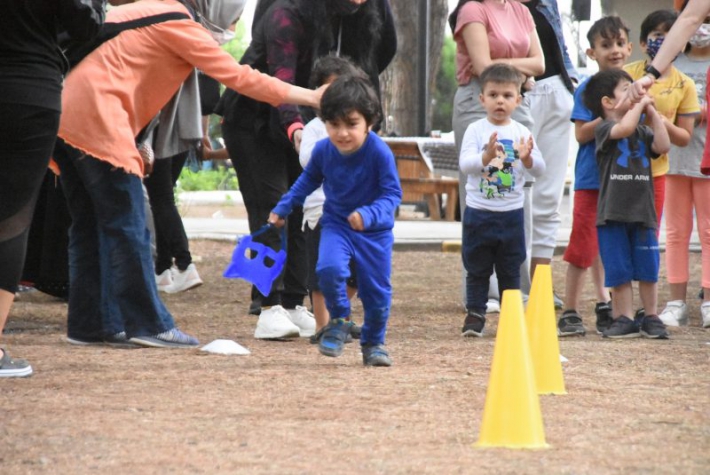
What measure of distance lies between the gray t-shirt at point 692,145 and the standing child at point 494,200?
1.40m

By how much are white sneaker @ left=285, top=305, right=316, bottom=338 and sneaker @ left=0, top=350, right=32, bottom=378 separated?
204 centimetres

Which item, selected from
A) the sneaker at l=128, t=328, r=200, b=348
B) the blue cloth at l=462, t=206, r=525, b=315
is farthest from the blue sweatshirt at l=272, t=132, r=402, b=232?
the blue cloth at l=462, t=206, r=525, b=315

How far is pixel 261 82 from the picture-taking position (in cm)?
621

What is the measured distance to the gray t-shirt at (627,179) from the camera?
703 cm

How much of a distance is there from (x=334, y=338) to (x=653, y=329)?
213 cm

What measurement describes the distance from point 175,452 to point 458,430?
3.16 ft

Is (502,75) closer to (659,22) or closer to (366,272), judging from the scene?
(659,22)

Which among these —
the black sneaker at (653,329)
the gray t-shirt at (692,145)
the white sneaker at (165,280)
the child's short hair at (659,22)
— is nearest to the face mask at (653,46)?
the child's short hair at (659,22)

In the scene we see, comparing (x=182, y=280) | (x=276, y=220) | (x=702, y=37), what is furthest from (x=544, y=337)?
(x=182, y=280)

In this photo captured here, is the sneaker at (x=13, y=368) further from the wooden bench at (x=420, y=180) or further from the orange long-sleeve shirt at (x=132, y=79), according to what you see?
the wooden bench at (x=420, y=180)

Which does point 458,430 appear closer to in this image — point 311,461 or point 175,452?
point 311,461

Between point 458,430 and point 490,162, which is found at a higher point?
point 490,162

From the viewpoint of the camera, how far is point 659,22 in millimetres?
8055

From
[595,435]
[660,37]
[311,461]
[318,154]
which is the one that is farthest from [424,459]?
[660,37]
